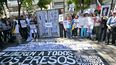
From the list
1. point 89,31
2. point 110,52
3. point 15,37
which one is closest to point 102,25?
point 89,31

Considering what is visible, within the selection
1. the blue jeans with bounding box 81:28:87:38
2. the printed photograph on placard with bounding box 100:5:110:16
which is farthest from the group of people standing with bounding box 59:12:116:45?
the printed photograph on placard with bounding box 100:5:110:16

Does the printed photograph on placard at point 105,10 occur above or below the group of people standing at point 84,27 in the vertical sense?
above

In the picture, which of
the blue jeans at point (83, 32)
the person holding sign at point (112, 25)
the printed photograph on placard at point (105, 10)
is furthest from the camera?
the blue jeans at point (83, 32)

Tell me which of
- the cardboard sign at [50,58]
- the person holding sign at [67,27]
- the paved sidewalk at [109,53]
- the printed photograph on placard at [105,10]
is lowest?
the paved sidewalk at [109,53]

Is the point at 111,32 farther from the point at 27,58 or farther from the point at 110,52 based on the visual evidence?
the point at 27,58

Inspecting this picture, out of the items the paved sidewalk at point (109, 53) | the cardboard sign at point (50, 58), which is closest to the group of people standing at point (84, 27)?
the paved sidewalk at point (109, 53)

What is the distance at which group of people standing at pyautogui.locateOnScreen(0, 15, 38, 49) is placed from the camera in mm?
14133

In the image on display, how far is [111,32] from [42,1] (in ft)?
75.2

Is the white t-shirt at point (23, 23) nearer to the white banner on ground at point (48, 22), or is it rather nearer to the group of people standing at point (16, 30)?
the group of people standing at point (16, 30)

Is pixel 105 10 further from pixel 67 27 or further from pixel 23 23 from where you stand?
pixel 23 23

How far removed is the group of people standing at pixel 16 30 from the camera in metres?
14.1

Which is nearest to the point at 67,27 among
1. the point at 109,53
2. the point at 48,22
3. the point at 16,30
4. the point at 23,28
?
the point at 48,22

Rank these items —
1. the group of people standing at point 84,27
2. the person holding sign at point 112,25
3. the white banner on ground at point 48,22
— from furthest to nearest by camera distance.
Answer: the white banner on ground at point 48,22 → the group of people standing at point 84,27 → the person holding sign at point 112,25

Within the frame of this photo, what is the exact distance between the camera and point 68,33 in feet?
54.4
